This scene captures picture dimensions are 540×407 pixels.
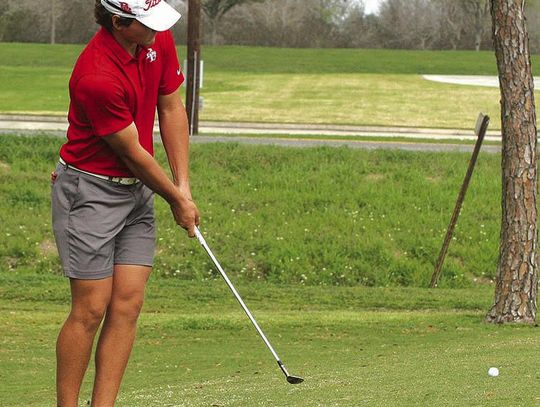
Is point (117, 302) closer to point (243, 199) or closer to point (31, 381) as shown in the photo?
point (31, 381)

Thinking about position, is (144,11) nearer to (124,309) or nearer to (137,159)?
(137,159)

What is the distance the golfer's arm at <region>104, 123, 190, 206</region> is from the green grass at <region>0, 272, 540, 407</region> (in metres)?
1.41

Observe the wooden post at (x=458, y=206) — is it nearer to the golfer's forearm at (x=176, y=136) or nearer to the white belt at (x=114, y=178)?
the golfer's forearm at (x=176, y=136)

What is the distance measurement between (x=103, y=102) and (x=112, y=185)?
16.4 inches

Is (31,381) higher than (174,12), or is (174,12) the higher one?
(174,12)

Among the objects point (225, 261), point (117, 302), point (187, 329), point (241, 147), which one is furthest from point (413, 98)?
point (117, 302)

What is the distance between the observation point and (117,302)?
536 cm

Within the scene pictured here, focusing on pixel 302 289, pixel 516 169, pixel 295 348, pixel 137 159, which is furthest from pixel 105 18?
pixel 302 289

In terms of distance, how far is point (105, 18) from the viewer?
515 centimetres

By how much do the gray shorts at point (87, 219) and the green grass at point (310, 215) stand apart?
412 inches

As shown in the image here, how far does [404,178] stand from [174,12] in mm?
14154

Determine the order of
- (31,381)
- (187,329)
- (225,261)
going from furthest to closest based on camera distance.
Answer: (225,261) → (187,329) → (31,381)

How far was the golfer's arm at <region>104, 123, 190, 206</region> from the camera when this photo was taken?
200 inches

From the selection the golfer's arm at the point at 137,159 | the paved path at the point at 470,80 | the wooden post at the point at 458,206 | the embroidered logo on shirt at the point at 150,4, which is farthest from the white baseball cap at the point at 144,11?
the paved path at the point at 470,80
